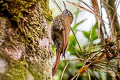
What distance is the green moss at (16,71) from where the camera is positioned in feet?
2.84

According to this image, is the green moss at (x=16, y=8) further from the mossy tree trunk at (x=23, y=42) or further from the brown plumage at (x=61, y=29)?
the brown plumage at (x=61, y=29)

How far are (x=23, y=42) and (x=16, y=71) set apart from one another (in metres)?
0.14

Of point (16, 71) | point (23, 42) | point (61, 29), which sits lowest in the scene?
point (16, 71)

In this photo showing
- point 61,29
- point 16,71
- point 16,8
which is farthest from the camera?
point 61,29

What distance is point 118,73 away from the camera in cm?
188

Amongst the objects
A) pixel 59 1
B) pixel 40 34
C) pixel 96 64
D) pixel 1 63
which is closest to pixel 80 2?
pixel 59 1

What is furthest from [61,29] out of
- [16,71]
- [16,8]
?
[16,71]

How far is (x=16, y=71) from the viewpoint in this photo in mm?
912

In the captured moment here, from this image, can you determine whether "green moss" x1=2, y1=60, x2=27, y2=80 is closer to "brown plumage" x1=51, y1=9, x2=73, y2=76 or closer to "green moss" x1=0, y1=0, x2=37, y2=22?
"green moss" x1=0, y1=0, x2=37, y2=22

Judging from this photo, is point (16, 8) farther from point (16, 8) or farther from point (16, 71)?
point (16, 71)

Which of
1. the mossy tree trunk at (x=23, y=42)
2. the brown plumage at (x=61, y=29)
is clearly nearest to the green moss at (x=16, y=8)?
the mossy tree trunk at (x=23, y=42)

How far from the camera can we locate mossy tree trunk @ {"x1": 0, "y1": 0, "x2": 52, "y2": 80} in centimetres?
90

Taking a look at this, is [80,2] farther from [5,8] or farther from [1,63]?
[1,63]

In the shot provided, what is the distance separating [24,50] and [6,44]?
0.08m
